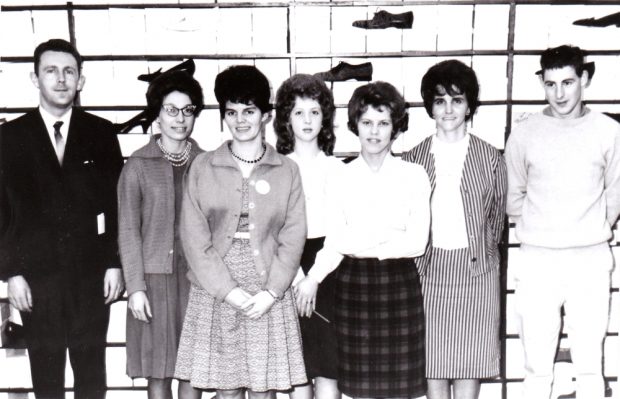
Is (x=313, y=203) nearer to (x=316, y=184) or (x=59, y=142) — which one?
(x=316, y=184)

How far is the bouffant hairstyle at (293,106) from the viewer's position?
2311 mm

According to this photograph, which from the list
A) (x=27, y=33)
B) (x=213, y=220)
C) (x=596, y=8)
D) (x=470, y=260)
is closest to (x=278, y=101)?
(x=213, y=220)

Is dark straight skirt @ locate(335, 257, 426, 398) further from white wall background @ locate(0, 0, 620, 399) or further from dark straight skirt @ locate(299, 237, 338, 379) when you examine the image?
white wall background @ locate(0, 0, 620, 399)

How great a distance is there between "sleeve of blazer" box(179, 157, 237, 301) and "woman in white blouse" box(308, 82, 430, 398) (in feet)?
1.13

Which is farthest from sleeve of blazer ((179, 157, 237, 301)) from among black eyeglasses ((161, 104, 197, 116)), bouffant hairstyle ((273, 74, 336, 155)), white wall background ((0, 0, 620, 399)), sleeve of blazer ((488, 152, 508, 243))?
sleeve of blazer ((488, 152, 508, 243))

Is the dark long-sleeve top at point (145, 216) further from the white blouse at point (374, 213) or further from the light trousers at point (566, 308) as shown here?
the light trousers at point (566, 308)

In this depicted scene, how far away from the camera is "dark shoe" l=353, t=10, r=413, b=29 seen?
2.76 meters

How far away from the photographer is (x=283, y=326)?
2156mm

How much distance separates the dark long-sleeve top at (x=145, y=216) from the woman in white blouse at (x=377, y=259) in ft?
1.91

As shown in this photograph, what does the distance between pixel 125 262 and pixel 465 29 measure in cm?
184

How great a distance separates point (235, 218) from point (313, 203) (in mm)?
327

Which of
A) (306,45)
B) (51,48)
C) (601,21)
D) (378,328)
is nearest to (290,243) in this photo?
(378,328)

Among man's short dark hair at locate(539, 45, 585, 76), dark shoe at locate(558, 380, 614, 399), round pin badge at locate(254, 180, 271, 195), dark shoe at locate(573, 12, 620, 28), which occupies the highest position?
dark shoe at locate(573, 12, 620, 28)

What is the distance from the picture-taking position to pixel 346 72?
2.76 m
